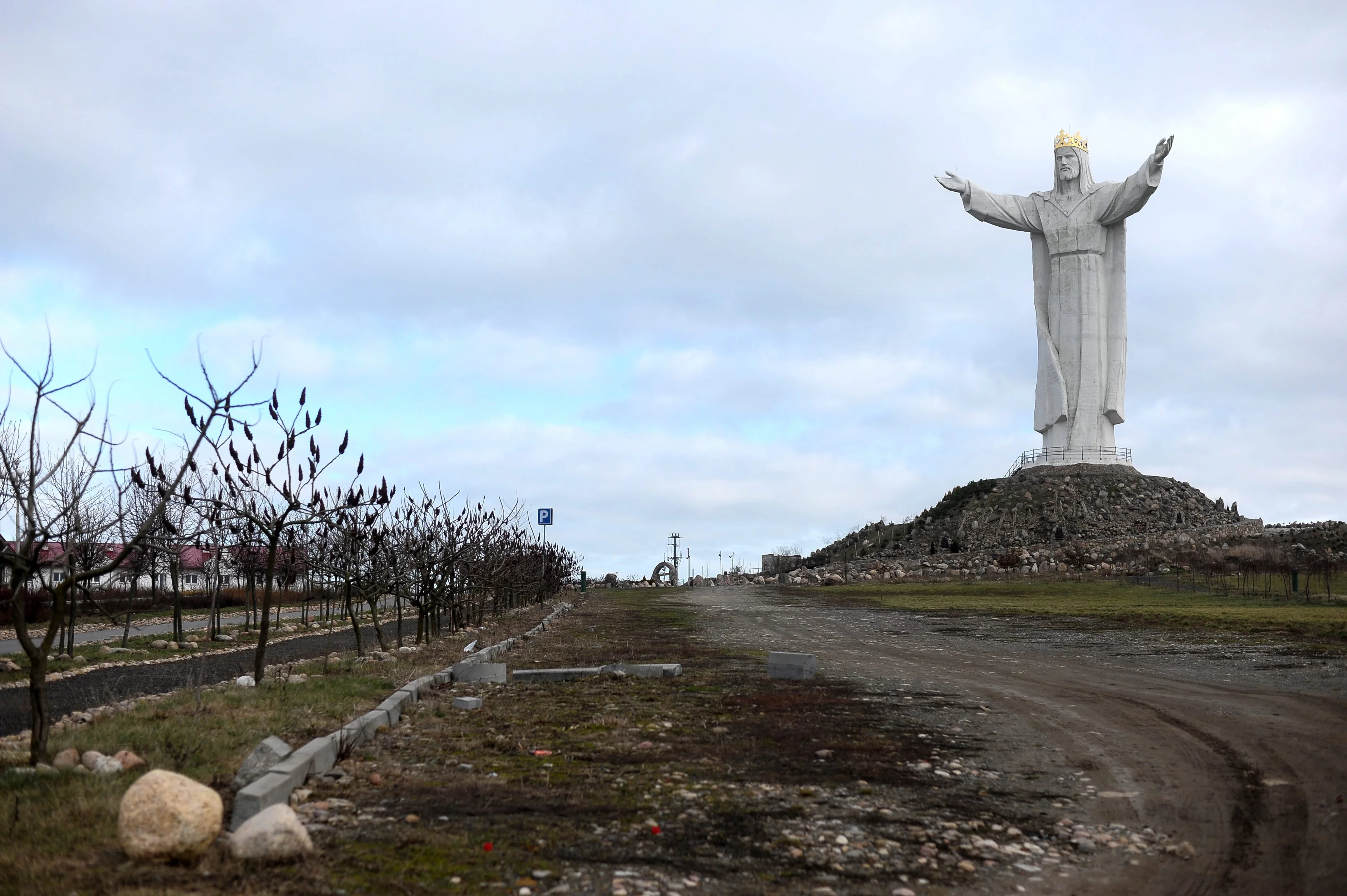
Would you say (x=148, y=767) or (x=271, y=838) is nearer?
(x=271, y=838)

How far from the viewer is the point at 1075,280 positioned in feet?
211

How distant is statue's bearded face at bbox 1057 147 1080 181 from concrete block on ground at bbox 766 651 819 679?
188ft

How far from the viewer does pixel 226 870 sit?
521 centimetres

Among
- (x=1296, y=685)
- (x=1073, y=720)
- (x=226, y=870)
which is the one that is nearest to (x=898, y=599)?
(x=1296, y=685)

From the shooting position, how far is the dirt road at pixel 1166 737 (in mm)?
5938

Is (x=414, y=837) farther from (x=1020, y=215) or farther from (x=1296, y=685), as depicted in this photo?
(x=1020, y=215)

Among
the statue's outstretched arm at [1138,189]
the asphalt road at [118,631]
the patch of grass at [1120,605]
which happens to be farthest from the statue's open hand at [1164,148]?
the asphalt road at [118,631]

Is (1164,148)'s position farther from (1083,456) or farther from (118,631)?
(118,631)

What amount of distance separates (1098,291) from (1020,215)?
6730 millimetres

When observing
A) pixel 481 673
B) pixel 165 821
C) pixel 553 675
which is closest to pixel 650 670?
pixel 553 675

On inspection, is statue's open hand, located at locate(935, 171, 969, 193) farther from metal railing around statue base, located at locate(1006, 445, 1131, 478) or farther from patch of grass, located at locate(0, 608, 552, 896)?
patch of grass, located at locate(0, 608, 552, 896)

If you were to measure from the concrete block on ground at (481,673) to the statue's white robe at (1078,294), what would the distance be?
184 ft

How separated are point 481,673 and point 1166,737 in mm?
9190

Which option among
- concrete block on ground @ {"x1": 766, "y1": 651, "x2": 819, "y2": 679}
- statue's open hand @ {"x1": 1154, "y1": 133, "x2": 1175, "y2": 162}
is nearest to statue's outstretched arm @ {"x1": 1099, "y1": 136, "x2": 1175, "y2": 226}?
statue's open hand @ {"x1": 1154, "y1": 133, "x2": 1175, "y2": 162}
